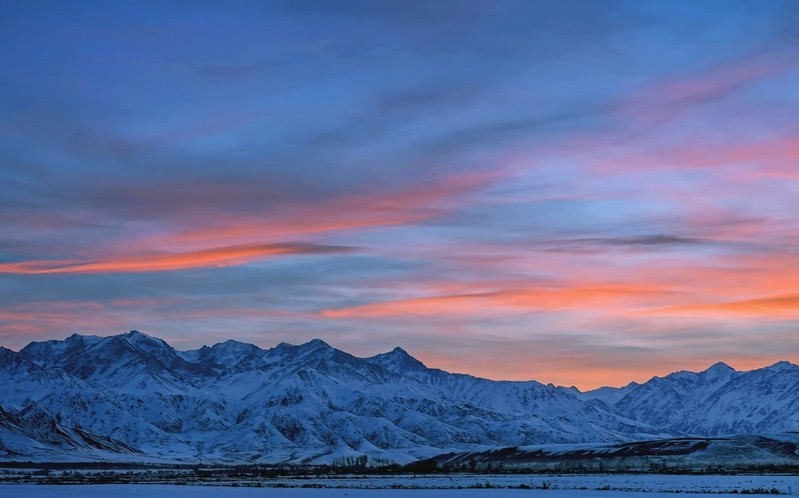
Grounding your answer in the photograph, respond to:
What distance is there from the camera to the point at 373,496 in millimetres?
126312

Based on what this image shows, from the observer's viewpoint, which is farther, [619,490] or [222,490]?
[222,490]

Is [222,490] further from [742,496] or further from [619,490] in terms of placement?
[742,496]

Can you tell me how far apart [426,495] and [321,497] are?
13.2 meters

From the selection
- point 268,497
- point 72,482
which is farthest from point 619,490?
point 72,482

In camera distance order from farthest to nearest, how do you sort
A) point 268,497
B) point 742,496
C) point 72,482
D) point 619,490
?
point 72,482 → point 619,490 → point 268,497 → point 742,496

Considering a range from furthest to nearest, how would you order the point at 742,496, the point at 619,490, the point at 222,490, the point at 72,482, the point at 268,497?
the point at 72,482, the point at 222,490, the point at 619,490, the point at 268,497, the point at 742,496

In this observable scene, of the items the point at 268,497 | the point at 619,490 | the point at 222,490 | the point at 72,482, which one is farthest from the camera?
the point at 72,482

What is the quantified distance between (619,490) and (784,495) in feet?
78.1

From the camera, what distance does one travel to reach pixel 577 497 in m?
120

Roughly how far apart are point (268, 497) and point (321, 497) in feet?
21.2

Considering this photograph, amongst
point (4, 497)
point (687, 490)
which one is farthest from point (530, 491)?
point (4, 497)

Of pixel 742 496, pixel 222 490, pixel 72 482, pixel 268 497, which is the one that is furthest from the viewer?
pixel 72 482

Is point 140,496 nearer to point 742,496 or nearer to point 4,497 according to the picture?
point 4,497

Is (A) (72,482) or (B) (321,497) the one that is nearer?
(B) (321,497)
